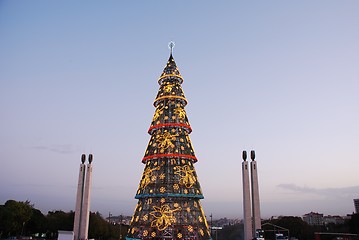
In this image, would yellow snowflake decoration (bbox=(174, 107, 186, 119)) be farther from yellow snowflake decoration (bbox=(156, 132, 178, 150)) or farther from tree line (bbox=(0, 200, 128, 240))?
tree line (bbox=(0, 200, 128, 240))

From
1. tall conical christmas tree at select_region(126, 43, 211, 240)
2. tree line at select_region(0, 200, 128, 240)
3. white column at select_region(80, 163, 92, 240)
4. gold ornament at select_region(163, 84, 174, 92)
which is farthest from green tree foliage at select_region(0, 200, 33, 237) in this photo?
gold ornament at select_region(163, 84, 174, 92)

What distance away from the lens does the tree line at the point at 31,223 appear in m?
54.3

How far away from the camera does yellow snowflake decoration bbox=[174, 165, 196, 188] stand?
36519 millimetres

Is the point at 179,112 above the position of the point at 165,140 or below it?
above

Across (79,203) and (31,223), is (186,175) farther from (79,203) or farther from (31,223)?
(31,223)

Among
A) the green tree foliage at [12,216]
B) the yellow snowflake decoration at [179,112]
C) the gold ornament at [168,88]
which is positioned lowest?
the green tree foliage at [12,216]

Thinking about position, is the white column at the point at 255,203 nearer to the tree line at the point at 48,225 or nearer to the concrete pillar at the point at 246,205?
the concrete pillar at the point at 246,205

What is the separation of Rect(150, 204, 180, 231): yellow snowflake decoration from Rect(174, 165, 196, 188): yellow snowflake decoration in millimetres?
3343

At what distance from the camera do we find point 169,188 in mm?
35750

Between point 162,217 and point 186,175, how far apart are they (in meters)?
5.82

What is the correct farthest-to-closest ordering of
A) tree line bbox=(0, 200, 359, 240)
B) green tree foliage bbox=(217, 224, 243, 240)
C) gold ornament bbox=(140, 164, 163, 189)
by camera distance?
green tree foliage bbox=(217, 224, 243, 240)
tree line bbox=(0, 200, 359, 240)
gold ornament bbox=(140, 164, 163, 189)

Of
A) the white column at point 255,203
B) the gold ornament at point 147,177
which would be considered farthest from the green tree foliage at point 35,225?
the white column at point 255,203

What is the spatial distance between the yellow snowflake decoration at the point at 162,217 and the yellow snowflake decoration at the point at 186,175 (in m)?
3.34

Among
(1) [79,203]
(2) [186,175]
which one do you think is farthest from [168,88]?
(1) [79,203]
